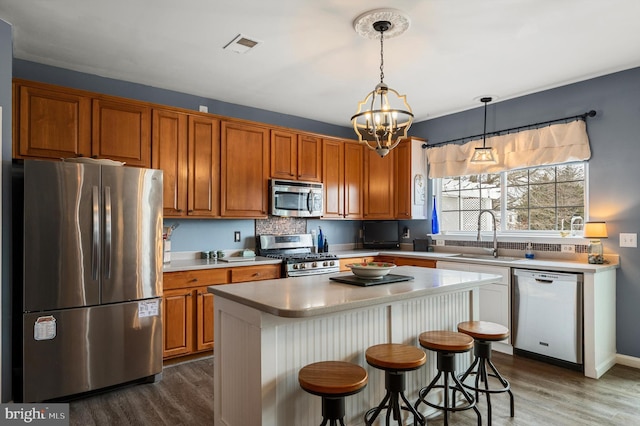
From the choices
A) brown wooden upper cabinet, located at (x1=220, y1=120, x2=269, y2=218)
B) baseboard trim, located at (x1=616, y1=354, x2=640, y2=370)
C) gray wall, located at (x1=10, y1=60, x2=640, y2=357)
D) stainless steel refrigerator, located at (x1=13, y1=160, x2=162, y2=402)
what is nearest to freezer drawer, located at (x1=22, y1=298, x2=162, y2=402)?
stainless steel refrigerator, located at (x1=13, y1=160, x2=162, y2=402)

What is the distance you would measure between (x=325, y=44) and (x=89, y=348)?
2829mm

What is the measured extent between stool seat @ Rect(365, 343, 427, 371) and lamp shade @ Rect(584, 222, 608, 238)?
2.43m

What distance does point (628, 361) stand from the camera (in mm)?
3451

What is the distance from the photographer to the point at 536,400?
2.79 m

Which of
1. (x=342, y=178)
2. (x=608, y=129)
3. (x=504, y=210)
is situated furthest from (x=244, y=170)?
(x=608, y=129)

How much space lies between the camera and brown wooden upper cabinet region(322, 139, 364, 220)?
4953mm

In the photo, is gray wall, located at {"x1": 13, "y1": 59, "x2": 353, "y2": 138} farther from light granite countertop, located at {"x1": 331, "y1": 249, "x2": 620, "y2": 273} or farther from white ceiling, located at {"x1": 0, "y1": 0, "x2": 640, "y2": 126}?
light granite countertop, located at {"x1": 331, "y1": 249, "x2": 620, "y2": 273}

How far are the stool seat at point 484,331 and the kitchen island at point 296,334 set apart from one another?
0.89 feet

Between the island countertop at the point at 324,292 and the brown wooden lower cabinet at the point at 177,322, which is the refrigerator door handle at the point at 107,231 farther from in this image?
the island countertop at the point at 324,292

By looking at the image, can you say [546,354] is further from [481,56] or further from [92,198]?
[92,198]

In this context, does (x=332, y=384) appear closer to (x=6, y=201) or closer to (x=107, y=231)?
(x=107, y=231)

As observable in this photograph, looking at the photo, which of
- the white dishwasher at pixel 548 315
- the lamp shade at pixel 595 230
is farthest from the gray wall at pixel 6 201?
the lamp shade at pixel 595 230

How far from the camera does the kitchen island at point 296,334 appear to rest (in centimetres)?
187

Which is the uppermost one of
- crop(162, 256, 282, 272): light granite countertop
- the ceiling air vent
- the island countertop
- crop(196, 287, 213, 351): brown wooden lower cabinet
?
the ceiling air vent
